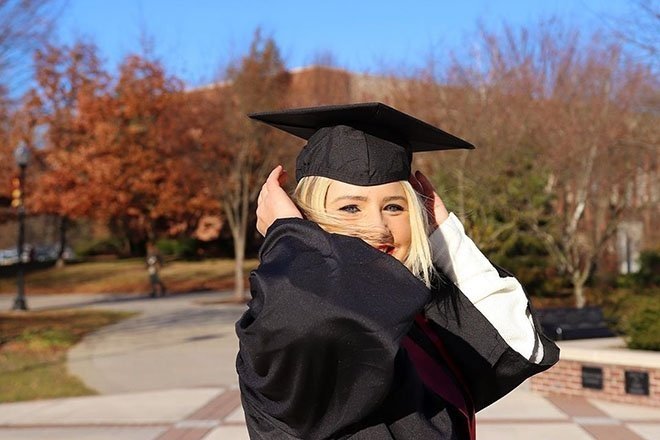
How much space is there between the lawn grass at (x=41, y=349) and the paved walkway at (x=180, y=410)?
1.04ft

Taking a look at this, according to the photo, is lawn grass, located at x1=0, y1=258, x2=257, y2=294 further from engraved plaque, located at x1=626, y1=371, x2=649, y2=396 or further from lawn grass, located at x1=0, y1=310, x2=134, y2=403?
engraved plaque, located at x1=626, y1=371, x2=649, y2=396

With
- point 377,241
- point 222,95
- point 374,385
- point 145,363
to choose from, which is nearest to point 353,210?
point 377,241

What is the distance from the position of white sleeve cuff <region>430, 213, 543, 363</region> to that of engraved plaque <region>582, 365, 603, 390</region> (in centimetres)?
737

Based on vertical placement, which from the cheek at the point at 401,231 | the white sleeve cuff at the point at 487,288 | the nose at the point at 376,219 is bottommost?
the white sleeve cuff at the point at 487,288

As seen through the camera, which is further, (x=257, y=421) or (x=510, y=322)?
(x=510, y=322)

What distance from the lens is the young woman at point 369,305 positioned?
125 centimetres

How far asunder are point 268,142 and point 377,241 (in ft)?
70.2

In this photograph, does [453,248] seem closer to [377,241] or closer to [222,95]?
[377,241]

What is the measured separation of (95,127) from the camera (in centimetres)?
3114

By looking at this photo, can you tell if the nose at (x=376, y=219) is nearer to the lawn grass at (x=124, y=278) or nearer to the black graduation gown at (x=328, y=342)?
the black graduation gown at (x=328, y=342)

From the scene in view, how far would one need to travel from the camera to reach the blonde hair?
1570 mm

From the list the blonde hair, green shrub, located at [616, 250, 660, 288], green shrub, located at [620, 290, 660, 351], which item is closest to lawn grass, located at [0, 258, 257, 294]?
green shrub, located at [616, 250, 660, 288]

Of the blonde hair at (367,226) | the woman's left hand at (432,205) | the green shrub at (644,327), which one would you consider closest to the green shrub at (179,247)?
the green shrub at (644,327)

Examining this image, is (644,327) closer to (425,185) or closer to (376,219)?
(425,185)
